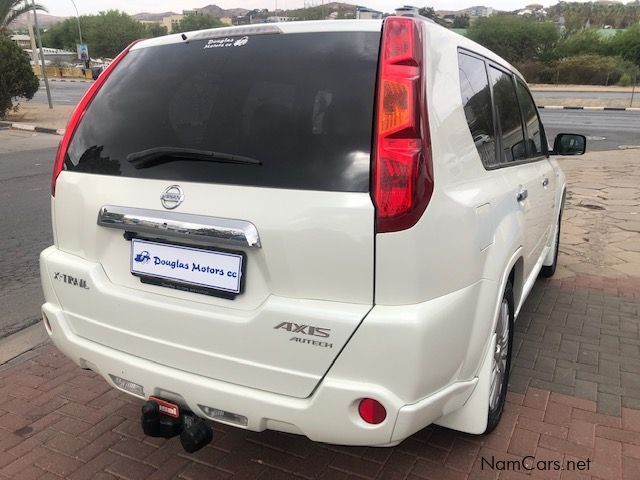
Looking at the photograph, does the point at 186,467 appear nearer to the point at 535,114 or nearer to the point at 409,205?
the point at 409,205

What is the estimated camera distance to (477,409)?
2.35 m

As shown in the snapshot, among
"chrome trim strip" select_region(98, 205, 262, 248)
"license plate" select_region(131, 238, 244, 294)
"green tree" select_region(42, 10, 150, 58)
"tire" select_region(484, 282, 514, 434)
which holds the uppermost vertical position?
"green tree" select_region(42, 10, 150, 58)

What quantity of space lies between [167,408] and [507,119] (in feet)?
7.29

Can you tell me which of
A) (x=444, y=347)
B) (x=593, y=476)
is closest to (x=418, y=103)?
(x=444, y=347)

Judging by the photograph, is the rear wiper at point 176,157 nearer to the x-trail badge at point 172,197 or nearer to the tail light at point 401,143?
the x-trail badge at point 172,197

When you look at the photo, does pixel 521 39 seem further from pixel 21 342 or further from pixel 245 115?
pixel 245 115

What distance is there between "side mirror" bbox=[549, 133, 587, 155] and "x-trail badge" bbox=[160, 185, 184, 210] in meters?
3.39

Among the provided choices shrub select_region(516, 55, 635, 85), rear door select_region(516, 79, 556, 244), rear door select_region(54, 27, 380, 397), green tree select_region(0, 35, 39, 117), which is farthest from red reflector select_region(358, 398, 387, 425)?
shrub select_region(516, 55, 635, 85)

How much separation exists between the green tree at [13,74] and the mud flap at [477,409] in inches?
794

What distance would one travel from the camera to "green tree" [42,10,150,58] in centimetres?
8594

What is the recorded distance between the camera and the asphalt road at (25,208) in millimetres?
4367

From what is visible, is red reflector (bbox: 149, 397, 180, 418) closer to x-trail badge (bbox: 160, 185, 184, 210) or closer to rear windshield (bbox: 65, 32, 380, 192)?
x-trail badge (bbox: 160, 185, 184, 210)

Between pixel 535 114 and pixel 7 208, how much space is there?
6.60 metres

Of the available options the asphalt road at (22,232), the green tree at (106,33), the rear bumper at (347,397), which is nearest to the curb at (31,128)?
the asphalt road at (22,232)
